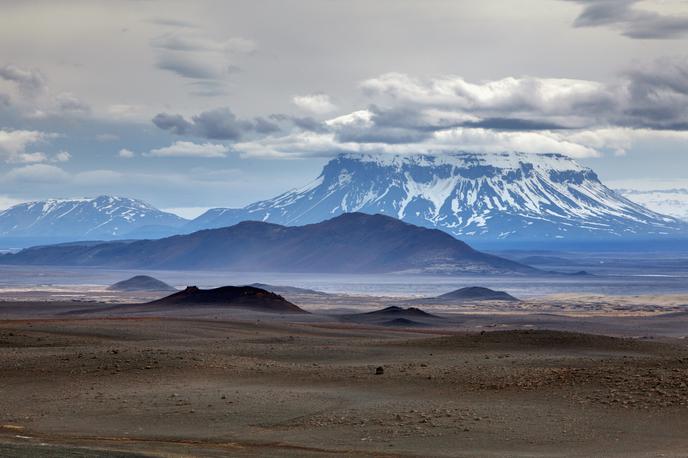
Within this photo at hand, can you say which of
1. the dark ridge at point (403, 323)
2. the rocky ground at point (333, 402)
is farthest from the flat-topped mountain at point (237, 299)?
the rocky ground at point (333, 402)

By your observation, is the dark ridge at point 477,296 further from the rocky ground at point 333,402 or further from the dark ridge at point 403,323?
the rocky ground at point 333,402

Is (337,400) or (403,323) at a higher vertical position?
(403,323)

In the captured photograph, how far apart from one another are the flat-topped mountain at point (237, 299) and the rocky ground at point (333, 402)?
63423 mm

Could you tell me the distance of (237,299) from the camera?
11625 cm

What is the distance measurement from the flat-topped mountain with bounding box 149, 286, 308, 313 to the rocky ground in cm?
6342

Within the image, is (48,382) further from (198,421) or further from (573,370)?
(573,370)

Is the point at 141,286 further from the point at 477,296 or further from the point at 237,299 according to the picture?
the point at 237,299

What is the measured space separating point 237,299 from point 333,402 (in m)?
82.4

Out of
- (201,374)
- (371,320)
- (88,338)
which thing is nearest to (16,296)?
(371,320)

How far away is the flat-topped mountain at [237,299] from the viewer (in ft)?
375

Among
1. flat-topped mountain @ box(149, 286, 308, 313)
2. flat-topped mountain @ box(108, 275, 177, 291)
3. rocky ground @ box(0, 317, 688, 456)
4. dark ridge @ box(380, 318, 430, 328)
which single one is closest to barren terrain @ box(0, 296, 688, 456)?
rocky ground @ box(0, 317, 688, 456)

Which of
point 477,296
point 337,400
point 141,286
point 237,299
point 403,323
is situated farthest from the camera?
point 141,286

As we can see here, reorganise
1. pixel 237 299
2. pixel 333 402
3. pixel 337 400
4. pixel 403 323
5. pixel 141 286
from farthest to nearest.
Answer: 1. pixel 141 286
2. pixel 237 299
3. pixel 403 323
4. pixel 337 400
5. pixel 333 402

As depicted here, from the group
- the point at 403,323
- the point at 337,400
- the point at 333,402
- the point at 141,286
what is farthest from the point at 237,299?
the point at 333,402
